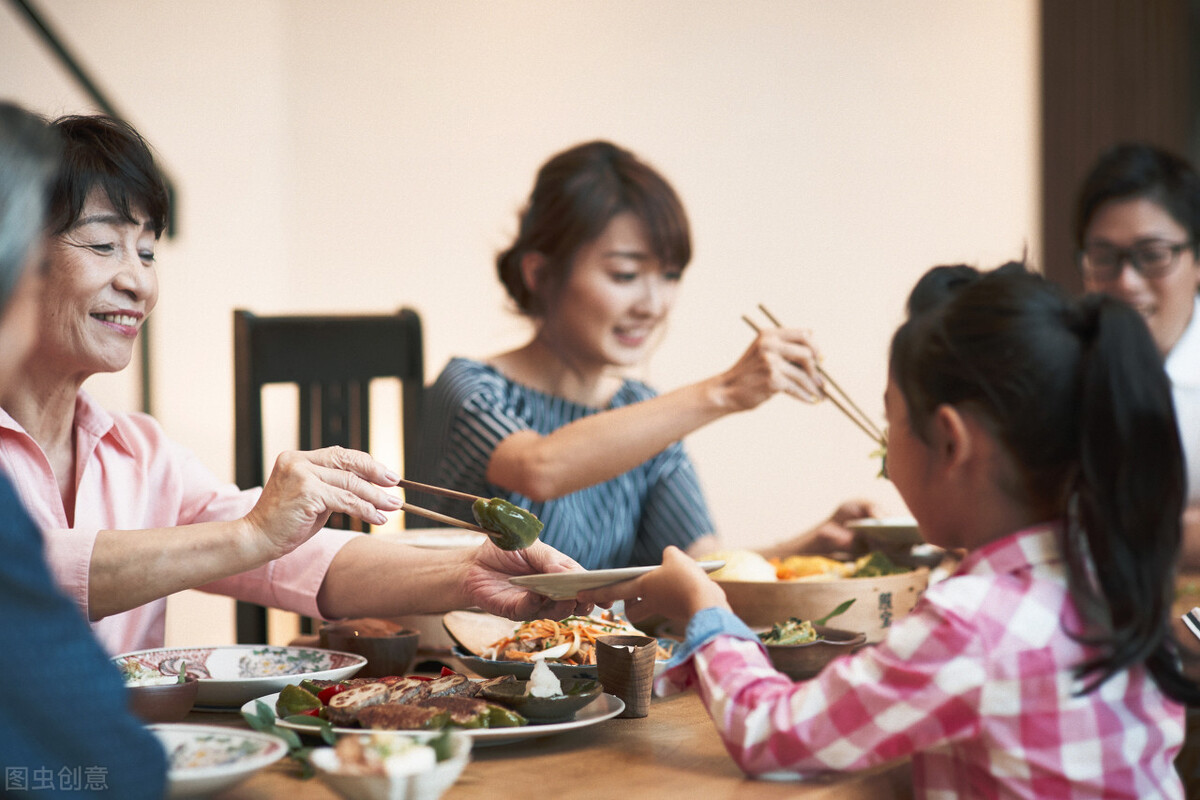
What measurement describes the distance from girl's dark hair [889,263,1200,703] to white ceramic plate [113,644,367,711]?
29.4 inches

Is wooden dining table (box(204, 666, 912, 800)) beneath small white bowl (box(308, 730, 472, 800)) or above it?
beneath

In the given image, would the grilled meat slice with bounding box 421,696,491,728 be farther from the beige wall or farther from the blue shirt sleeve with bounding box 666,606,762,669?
the beige wall

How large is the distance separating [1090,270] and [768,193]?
5.83ft

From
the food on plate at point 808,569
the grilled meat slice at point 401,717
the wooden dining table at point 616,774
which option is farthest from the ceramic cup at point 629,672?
the food on plate at point 808,569

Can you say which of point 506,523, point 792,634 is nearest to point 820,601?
point 792,634

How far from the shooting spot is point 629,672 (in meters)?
1.21

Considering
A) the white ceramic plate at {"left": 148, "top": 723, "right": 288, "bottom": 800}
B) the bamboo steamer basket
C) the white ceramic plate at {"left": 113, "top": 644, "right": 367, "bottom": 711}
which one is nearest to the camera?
the white ceramic plate at {"left": 148, "top": 723, "right": 288, "bottom": 800}

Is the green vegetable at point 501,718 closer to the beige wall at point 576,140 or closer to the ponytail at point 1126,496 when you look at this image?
the ponytail at point 1126,496

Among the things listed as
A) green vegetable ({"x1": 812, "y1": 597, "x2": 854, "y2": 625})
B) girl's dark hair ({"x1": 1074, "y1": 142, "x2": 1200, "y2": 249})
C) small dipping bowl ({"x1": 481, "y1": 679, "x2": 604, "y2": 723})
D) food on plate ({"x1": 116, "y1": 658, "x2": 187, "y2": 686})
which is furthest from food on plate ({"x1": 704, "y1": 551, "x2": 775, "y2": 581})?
girl's dark hair ({"x1": 1074, "y1": 142, "x2": 1200, "y2": 249})

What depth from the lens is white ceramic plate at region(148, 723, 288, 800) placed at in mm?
862

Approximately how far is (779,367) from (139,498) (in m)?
1.13

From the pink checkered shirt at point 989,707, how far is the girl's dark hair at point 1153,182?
1.87 metres

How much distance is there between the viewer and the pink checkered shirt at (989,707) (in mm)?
935

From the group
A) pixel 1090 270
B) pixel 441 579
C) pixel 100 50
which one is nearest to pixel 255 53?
pixel 100 50
